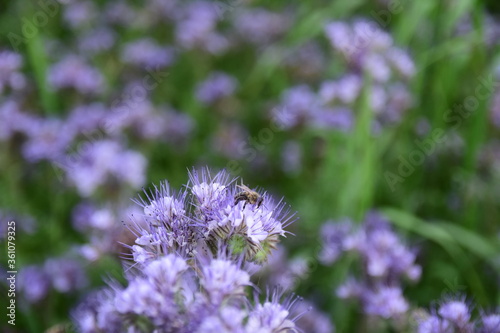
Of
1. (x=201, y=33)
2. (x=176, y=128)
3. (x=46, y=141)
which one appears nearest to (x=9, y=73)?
(x=46, y=141)

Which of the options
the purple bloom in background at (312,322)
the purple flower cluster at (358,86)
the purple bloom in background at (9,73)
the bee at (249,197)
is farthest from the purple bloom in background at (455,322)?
the purple bloom in background at (9,73)

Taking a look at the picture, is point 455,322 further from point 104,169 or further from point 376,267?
point 104,169

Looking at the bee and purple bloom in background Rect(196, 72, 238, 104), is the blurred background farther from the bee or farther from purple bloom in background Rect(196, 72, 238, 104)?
the bee

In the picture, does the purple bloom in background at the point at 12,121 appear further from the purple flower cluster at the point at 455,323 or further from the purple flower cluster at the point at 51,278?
the purple flower cluster at the point at 455,323

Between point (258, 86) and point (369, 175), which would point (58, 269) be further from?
point (258, 86)

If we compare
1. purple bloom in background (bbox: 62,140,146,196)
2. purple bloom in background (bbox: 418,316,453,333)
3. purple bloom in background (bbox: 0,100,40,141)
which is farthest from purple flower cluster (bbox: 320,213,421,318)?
purple bloom in background (bbox: 0,100,40,141)
